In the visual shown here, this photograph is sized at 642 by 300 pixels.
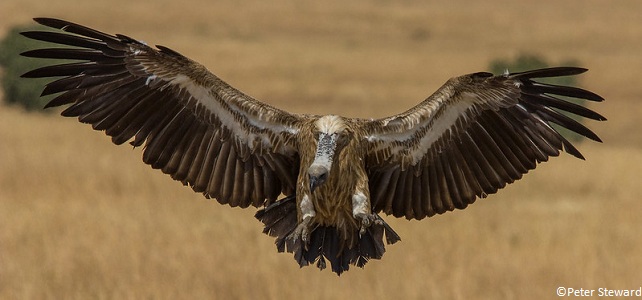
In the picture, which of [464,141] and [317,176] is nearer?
[317,176]

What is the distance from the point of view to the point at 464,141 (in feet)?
22.0

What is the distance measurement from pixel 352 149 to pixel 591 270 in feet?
17.2

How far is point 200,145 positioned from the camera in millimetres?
6773

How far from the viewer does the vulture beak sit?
5785mm

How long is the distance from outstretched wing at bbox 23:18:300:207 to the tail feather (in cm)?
33

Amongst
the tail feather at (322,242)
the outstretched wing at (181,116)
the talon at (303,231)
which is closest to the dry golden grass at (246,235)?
the outstretched wing at (181,116)

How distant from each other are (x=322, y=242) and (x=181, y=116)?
1.21m

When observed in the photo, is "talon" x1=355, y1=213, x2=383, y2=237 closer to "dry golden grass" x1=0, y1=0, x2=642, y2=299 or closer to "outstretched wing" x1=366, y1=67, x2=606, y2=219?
"outstretched wing" x1=366, y1=67, x2=606, y2=219

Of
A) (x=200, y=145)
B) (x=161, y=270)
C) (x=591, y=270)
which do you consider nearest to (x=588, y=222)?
(x=591, y=270)

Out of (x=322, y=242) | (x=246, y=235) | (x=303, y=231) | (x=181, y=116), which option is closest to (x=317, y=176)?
(x=303, y=231)

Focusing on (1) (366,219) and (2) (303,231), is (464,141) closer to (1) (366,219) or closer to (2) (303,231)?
(1) (366,219)

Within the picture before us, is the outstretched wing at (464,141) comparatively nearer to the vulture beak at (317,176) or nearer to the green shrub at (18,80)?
the vulture beak at (317,176)

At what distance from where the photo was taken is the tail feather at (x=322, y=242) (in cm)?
605

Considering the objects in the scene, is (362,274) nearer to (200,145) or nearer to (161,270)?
(161,270)
